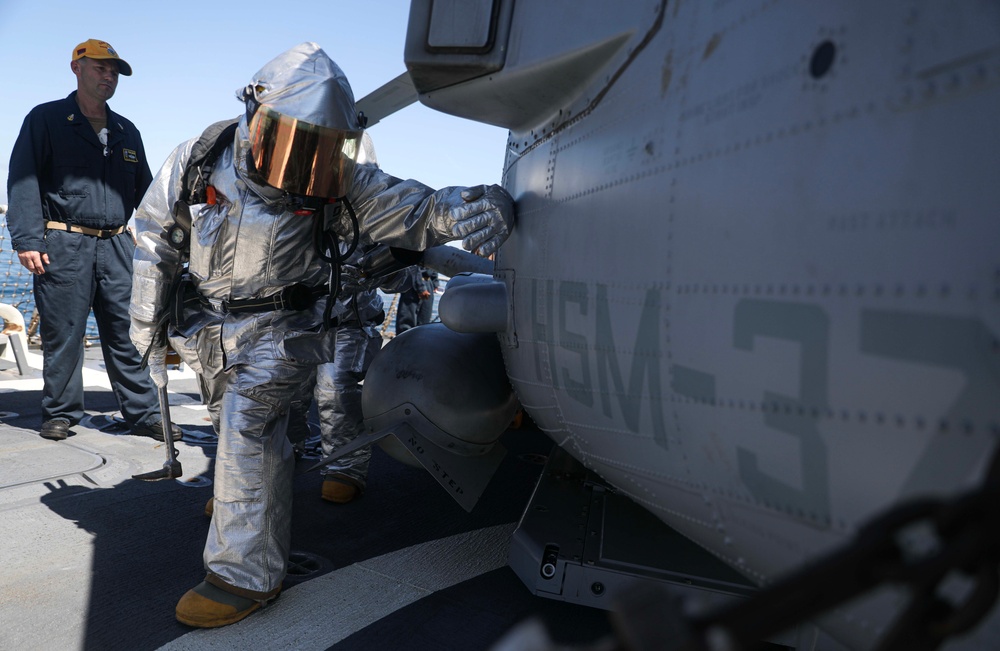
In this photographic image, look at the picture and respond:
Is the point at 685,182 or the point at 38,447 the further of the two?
the point at 38,447

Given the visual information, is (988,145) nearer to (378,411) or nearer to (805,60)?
(805,60)

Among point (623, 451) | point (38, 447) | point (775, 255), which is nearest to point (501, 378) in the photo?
point (623, 451)

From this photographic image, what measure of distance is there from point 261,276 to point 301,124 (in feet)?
2.15

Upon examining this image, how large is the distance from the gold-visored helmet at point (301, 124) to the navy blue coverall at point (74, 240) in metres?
2.67

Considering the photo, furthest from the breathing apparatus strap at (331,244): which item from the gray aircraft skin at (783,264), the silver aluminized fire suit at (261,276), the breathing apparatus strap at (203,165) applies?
the gray aircraft skin at (783,264)

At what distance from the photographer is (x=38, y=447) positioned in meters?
4.59

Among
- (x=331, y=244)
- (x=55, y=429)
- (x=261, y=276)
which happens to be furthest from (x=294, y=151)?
(x=55, y=429)

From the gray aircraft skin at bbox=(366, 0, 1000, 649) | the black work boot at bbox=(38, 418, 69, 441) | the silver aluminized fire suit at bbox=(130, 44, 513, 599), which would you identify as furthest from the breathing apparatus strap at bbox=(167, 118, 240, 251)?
the black work boot at bbox=(38, 418, 69, 441)

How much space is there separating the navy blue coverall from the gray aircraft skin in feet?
13.0

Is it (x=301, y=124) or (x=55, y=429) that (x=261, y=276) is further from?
(x=55, y=429)

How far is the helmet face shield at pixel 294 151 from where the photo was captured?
9.03ft

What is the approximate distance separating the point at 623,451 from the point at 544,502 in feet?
4.13

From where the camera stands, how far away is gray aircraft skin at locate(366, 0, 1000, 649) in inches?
44.2

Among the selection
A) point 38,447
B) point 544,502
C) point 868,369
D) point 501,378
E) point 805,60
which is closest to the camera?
point 868,369
